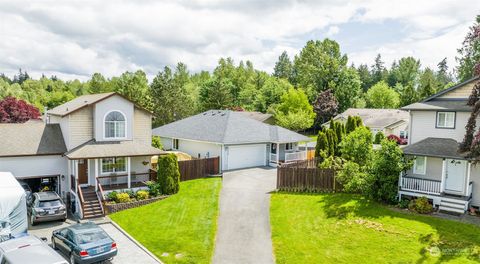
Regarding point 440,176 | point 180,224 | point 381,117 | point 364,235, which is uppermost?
point 381,117

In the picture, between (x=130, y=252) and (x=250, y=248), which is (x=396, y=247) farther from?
(x=130, y=252)

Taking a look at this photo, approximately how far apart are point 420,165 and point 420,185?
78.5 inches

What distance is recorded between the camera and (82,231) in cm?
1473

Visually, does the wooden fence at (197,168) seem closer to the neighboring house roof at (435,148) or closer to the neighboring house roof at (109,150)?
the neighboring house roof at (109,150)

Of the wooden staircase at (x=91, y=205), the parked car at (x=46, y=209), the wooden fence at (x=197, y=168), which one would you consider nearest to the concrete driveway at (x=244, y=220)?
the wooden fence at (x=197, y=168)

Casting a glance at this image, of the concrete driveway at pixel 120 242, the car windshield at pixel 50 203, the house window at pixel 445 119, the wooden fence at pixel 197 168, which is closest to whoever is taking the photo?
the concrete driveway at pixel 120 242

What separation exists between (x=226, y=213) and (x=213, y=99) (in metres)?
49.0

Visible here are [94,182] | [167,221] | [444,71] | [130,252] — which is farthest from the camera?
[444,71]

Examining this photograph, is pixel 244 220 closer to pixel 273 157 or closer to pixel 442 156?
pixel 442 156

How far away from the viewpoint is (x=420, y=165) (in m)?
22.3

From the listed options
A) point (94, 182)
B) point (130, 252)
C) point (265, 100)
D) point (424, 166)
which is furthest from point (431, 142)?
point (265, 100)

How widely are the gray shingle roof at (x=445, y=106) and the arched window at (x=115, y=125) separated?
2061 centimetres

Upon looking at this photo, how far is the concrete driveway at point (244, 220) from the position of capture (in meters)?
15.3

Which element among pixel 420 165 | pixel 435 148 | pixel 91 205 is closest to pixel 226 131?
pixel 91 205
